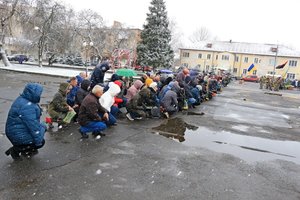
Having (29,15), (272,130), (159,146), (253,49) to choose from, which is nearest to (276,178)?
(159,146)

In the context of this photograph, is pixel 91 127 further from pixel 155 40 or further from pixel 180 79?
pixel 155 40

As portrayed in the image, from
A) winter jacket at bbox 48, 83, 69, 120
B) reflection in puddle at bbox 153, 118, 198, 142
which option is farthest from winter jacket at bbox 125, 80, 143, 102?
winter jacket at bbox 48, 83, 69, 120

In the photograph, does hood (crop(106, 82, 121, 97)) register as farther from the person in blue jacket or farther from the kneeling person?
the person in blue jacket

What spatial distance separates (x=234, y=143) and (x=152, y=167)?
125 inches

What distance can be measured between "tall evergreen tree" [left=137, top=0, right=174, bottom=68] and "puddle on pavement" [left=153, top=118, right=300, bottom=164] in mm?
30269

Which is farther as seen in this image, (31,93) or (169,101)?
(169,101)

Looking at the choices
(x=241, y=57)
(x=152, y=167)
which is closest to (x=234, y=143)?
(x=152, y=167)

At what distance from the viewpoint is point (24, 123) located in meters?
5.22

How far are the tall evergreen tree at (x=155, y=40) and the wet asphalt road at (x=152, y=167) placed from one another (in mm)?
30918

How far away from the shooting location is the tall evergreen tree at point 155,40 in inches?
1542

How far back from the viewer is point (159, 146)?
6.94m

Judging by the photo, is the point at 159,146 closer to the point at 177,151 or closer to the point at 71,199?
the point at 177,151

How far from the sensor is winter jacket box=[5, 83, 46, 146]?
5191 millimetres

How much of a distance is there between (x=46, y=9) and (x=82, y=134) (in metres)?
32.7
